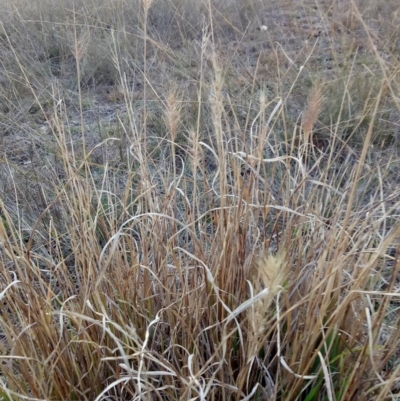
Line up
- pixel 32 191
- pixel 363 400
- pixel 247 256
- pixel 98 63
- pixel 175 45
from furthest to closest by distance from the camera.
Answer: pixel 175 45
pixel 98 63
pixel 32 191
pixel 247 256
pixel 363 400

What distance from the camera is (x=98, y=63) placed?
310 cm

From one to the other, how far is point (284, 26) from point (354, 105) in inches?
64.3

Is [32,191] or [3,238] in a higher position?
[3,238]

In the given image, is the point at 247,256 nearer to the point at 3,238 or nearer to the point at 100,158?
the point at 3,238

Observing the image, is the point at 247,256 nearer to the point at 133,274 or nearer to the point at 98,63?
the point at 133,274

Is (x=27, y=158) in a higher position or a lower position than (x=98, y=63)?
lower

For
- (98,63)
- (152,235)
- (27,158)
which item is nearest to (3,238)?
(152,235)

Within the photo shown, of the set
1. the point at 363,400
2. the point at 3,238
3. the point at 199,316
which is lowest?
the point at 363,400

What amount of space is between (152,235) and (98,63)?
227 cm

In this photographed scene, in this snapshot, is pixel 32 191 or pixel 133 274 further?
pixel 32 191

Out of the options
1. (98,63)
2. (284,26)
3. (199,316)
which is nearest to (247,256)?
(199,316)

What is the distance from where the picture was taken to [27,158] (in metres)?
2.25

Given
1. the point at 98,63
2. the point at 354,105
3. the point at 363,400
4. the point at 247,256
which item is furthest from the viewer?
the point at 98,63

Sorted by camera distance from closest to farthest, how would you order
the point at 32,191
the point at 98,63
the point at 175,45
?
1. the point at 32,191
2. the point at 98,63
3. the point at 175,45
